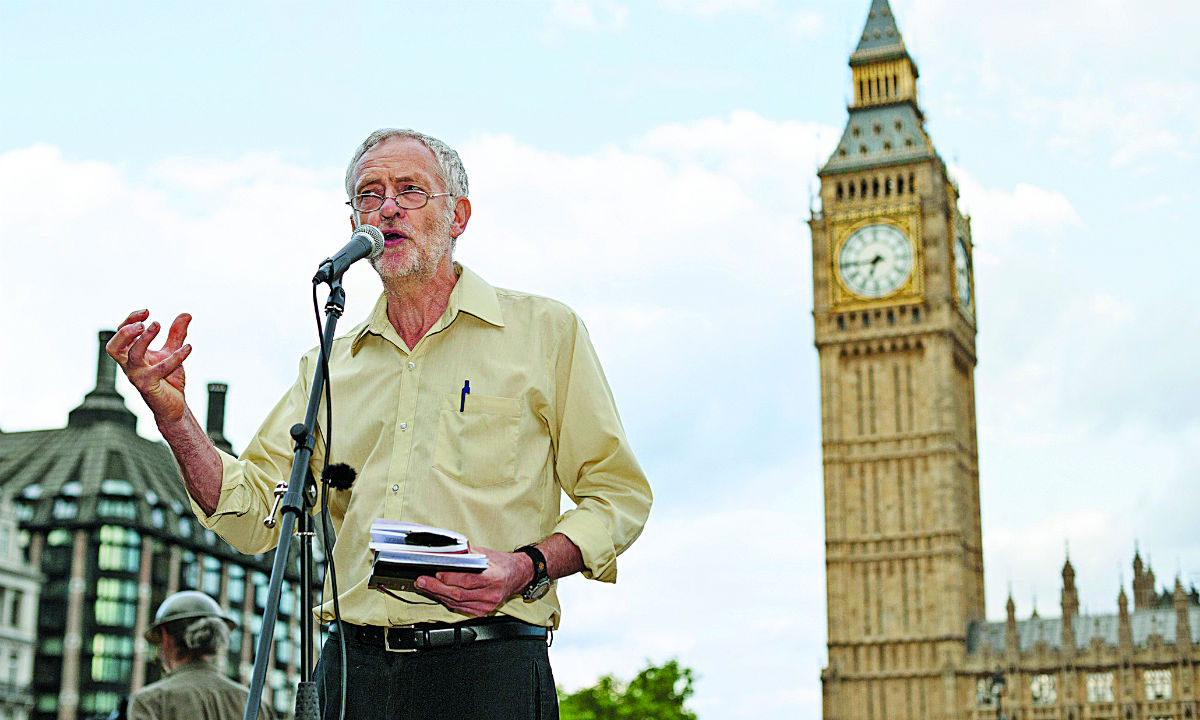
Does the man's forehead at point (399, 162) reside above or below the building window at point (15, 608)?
below

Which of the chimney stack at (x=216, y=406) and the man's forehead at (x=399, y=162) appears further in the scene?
the chimney stack at (x=216, y=406)

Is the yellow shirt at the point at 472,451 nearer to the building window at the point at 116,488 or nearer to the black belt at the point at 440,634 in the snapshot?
the black belt at the point at 440,634

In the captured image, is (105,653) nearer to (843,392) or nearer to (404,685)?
(843,392)

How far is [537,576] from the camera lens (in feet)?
12.6

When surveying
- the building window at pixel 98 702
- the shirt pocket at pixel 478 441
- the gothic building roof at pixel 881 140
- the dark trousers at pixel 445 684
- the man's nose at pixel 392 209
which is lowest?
the dark trousers at pixel 445 684

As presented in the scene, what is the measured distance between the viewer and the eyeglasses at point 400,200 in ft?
14.0

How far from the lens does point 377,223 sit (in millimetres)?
4242

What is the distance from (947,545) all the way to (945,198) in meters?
13.8

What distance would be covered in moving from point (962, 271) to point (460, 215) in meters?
65.6

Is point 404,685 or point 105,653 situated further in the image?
point 105,653

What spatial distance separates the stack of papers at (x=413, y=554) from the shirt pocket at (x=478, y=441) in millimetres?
419

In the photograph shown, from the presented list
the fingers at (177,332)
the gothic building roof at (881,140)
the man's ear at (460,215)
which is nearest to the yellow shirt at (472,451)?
the man's ear at (460,215)

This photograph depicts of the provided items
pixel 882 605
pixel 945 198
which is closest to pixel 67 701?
pixel 882 605

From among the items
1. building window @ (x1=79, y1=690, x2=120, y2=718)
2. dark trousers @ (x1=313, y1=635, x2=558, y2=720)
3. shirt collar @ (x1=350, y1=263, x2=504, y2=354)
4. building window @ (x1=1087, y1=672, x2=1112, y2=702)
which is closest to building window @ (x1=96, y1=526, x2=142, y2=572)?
building window @ (x1=79, y1=690, x2=120, y2=718)
